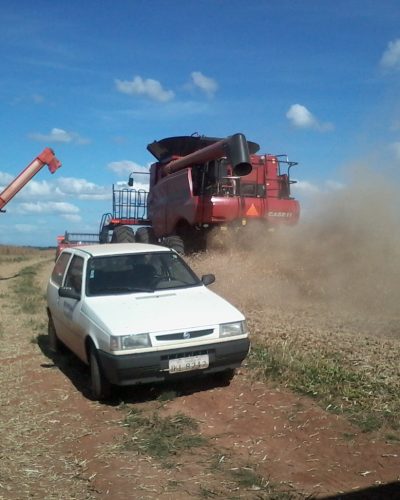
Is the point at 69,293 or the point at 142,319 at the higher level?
the point at 69,293

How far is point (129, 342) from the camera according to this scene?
19.9 feet

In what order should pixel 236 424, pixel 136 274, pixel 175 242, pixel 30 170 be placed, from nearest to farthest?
pixel 236 424 < pixel 136 274 < pixel 175 242 < pixel 30 170

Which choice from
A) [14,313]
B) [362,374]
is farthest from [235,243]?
[362,374]

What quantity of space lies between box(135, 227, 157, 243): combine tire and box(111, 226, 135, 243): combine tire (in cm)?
21

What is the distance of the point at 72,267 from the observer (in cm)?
813

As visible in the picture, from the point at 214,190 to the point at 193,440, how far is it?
8.94 m

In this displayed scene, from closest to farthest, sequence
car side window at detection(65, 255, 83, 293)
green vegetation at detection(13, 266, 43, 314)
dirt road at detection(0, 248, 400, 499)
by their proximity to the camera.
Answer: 1. dirt road at detection(0, 248, 400, 499)
2. car side window at detection(65, 255, 83, 293)
3. green vegetation at detection(13, 266, 43, 314)

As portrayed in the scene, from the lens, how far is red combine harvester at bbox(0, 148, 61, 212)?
2019 centimetres

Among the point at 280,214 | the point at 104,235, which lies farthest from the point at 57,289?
the point at 104,235

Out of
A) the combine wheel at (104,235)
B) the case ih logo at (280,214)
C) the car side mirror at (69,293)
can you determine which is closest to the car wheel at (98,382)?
the car side mirror at (69,293)

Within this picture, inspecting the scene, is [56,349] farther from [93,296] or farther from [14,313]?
[14,313]

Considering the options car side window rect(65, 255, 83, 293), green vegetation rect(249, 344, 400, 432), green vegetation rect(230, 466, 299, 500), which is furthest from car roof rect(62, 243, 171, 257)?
green vegetation rect(230, 466, 299, 500)

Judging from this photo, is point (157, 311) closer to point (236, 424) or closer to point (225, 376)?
point (225, 376)

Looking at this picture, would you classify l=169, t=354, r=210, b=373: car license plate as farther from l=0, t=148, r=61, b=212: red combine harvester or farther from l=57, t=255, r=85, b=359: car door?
l=0, t=148, r=61, b=212: red combine harvester
